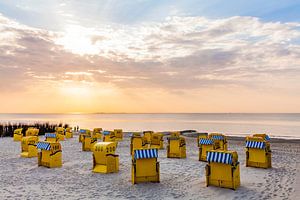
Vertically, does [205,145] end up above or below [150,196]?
above

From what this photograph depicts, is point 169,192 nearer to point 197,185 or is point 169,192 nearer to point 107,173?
point 197,185

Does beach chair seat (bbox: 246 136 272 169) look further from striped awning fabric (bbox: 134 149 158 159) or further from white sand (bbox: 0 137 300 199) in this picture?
striped awning fabric (bbox: 134 149 158 159)

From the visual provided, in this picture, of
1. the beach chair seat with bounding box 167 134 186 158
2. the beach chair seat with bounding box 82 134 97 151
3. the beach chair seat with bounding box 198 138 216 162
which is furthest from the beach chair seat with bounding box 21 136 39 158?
the beach chair seat with bounding box 198 138 216 162

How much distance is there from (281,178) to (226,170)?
3.00 m

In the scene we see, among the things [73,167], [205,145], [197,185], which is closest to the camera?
Answer: [197,185]

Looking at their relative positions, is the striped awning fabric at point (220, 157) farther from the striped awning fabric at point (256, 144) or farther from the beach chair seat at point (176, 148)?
the beach chair seat at point (176, 148)

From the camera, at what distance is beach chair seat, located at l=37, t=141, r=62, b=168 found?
13.5 m

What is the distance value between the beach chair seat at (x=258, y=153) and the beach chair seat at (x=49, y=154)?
864 centimetres

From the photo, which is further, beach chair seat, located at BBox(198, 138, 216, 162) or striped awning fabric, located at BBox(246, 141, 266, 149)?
beach chair seat, located at BBox(198, 138, 216, 162)

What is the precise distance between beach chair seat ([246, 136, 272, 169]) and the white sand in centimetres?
45

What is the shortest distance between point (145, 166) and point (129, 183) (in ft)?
2.65

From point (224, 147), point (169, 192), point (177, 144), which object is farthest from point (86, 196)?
point (224, 147)

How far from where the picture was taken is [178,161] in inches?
602

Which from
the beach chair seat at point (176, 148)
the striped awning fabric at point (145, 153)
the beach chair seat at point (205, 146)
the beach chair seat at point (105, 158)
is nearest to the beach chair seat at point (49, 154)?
the beach chair seat at point (105, 158)
